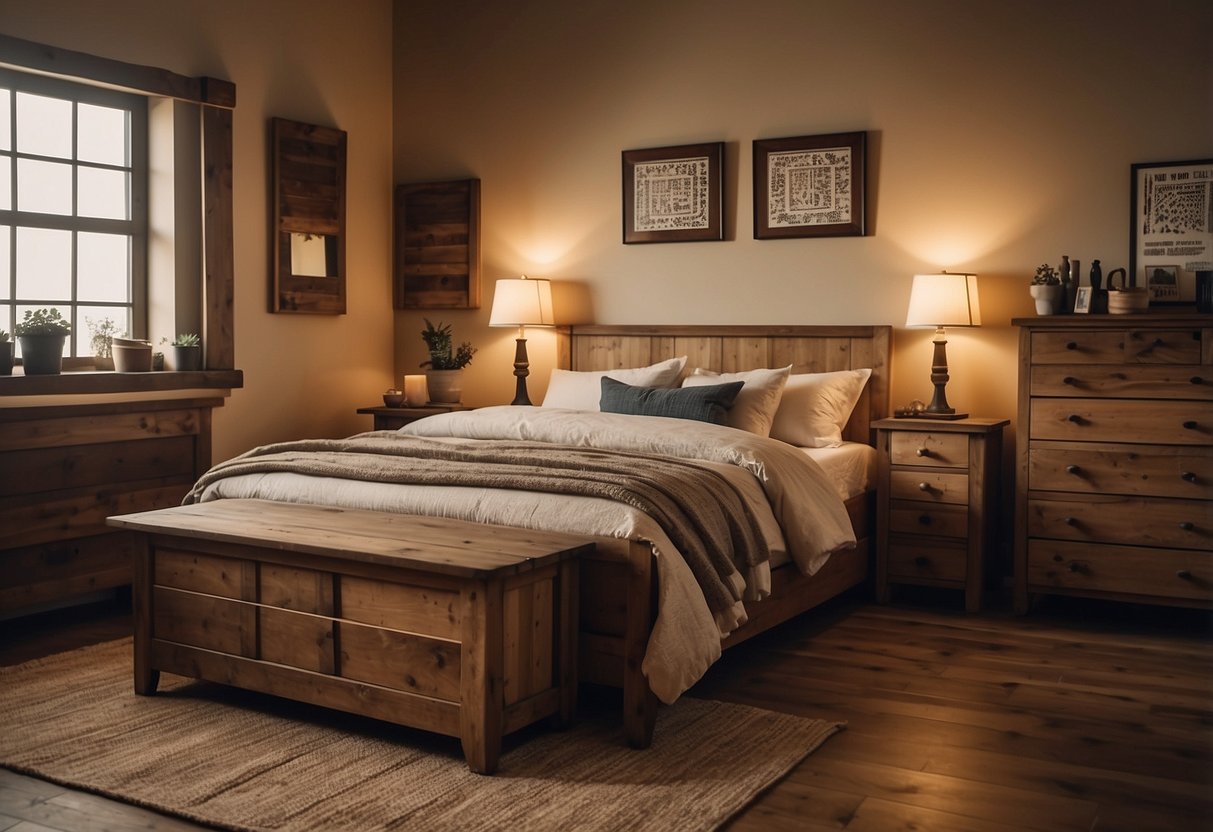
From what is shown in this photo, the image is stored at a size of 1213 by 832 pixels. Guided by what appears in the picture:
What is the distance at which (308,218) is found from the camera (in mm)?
5559

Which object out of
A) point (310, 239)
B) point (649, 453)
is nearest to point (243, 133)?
point (310, 239)

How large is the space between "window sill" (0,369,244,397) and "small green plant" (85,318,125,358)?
0.61 feet

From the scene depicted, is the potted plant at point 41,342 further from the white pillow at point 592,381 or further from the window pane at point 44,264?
the white pillow at point 592,381

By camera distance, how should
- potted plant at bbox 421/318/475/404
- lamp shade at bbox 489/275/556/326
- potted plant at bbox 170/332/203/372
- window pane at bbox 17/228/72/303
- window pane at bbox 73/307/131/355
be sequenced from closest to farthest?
window pane at bbox 17/228/72/303 → window pane at bbox 73/307/131/355 → potted plant at bbox 170/332/203/372 → lamp shade at bbox 489/275/556/326 → potted plant at bbox 421/318/475/404

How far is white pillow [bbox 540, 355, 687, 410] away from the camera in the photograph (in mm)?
4996

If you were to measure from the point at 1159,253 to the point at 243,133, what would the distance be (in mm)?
3857

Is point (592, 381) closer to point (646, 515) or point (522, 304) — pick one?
point (522, 304)

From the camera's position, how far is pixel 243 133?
522 centimetres

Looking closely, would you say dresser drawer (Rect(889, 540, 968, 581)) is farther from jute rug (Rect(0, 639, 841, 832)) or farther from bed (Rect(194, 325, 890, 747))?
jute rug (Rect(0, 639, 841, 832))

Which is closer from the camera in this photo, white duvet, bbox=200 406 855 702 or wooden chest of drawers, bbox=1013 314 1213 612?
white duvet, bbox=200 406 855 702

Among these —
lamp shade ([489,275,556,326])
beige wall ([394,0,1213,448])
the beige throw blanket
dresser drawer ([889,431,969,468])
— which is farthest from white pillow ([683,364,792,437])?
lamp shade ([489,275,556,326])

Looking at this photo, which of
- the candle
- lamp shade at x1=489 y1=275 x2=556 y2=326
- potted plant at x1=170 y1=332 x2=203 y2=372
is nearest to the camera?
potted plant at x1=170 y1=332 x2=203 y2=372

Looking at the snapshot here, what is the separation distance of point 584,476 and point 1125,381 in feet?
6.94

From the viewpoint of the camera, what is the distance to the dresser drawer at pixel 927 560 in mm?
4512
